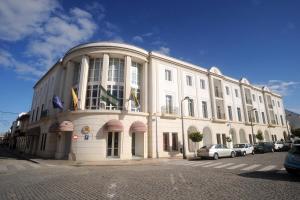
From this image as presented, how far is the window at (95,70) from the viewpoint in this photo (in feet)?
77.6

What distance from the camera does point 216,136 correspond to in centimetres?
3014

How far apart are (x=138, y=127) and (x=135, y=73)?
772 cm

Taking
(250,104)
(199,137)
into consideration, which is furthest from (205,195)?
(250,104)

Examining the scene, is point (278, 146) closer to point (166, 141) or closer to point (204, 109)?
point (204, 109)

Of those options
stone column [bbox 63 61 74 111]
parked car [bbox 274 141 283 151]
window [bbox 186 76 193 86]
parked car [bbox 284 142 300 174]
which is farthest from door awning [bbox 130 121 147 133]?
parked car [bbox 274 141 283 151]

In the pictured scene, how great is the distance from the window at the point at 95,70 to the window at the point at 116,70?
1.26 meters

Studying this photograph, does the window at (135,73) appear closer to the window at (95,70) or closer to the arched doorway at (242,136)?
the window at (95,70)

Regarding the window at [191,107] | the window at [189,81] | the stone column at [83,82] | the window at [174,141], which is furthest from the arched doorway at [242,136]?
the stone column at [83,82]

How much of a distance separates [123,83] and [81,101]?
17.3 ft

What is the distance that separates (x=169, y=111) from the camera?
84.8 ft

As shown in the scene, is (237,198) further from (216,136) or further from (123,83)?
(216,136)

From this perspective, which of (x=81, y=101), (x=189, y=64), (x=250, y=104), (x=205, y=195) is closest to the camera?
(x=205, y=195)

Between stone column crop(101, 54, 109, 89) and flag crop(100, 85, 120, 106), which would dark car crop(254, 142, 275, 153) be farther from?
stone column crop(101, 54, 109, 89)

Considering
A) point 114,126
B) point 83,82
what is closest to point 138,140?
point 114,126
